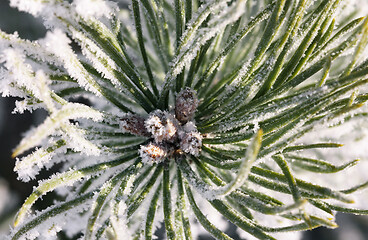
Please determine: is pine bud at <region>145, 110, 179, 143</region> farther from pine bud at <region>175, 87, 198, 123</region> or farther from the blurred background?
the blurred background

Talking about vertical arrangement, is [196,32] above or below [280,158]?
above

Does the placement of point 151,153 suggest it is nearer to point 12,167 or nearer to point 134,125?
point 134,125

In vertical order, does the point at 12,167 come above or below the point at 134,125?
above

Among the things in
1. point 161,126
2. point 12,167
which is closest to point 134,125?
point 161,126

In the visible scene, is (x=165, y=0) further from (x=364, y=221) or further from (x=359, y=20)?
(x=364, y=221)

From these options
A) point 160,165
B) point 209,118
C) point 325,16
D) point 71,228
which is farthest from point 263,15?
point 71,228

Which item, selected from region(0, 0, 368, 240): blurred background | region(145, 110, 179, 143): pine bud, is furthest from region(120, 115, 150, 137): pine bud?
region(0, 0, 368, 240): blurred background

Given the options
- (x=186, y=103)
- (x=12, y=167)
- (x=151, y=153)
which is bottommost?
(x=151, y=153)
